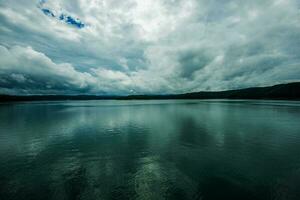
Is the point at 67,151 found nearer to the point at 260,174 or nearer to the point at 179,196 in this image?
the point at 179,196

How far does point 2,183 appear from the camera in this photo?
15.2 meters

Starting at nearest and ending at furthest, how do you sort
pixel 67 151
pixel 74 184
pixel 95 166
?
pixel 74 184, pixel 95 166, pixel 67 151

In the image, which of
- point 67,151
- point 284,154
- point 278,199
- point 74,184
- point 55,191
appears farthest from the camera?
point 67,151

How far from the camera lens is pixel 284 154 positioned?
73.4 feet

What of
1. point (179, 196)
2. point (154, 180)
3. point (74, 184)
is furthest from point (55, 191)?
point (179, 196)

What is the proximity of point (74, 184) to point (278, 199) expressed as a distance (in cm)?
1633

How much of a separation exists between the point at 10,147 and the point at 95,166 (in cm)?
1740

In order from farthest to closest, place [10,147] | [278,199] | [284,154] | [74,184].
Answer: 1. [10,147]
2. [284,154]
3. [74,184]
4. [278,199]

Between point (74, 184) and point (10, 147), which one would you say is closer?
point (74, 184)

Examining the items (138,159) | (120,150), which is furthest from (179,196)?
(120,150)

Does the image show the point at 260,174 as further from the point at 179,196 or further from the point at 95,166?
the point at 95,166

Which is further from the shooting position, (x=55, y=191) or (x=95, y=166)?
(x=95, y=166)

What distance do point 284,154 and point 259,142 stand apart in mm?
5799

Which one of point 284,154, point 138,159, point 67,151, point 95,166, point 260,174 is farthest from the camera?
point 67,151
